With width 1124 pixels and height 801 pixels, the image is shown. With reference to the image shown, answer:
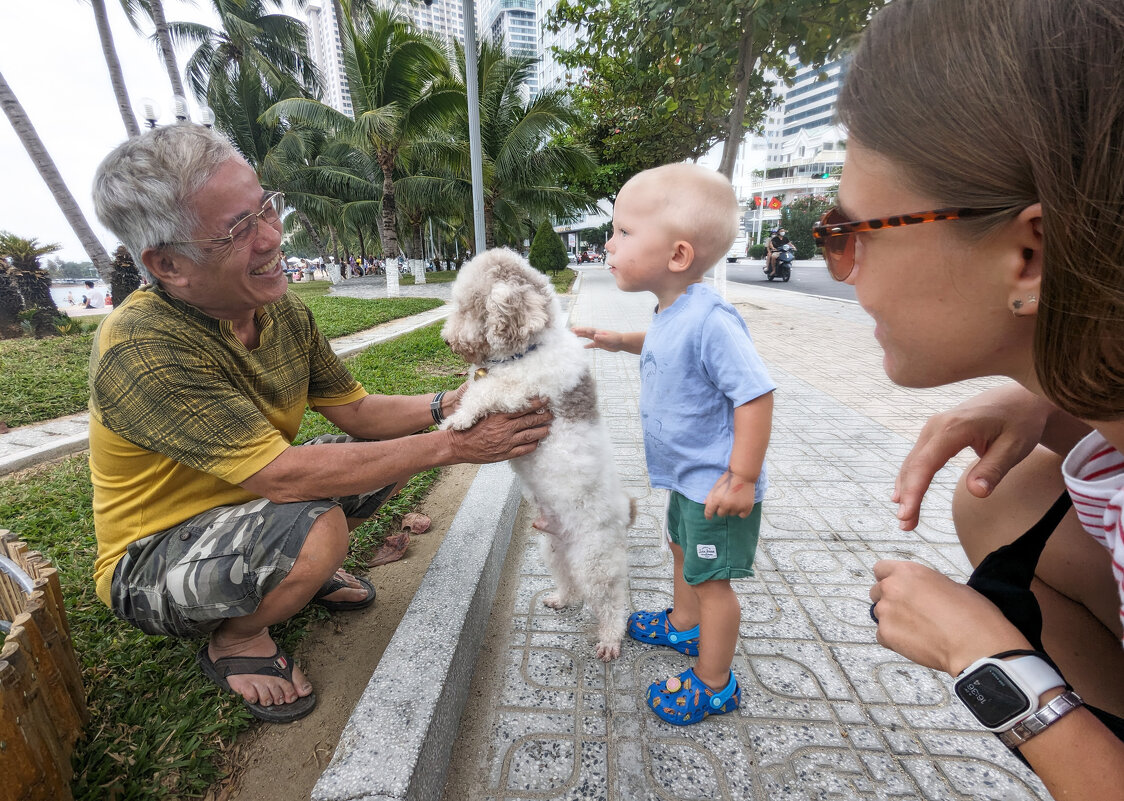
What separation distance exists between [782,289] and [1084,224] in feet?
66.5

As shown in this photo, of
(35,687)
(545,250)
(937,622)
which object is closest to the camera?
(937,622)

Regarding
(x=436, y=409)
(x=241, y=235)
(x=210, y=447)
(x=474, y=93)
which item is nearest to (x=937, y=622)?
(x=210, y=447)

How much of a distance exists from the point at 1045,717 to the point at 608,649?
1.46m

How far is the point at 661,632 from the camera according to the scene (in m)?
2.20

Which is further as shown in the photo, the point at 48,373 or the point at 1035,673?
the point at 48,373

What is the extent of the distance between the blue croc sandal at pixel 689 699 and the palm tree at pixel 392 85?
16.7 m

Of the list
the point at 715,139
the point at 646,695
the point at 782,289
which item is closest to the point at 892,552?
the point at 646,695

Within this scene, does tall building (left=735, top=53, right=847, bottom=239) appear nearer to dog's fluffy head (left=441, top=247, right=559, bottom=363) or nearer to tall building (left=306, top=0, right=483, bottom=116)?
dog's fluffy head (left=441, top=247, right=559, bottom=363)

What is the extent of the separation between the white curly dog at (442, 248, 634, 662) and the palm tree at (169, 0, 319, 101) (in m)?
28.3

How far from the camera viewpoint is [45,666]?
1413 mm

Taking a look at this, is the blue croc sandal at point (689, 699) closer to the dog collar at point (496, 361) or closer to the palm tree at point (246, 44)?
the dog collar at point (496, 361)

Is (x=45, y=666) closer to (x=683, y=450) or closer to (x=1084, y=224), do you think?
(x=683, y=450)

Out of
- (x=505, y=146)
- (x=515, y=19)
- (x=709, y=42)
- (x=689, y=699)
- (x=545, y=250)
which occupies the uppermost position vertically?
(x=515, y=19)

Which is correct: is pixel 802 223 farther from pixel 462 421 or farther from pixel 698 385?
pixel 462 421
